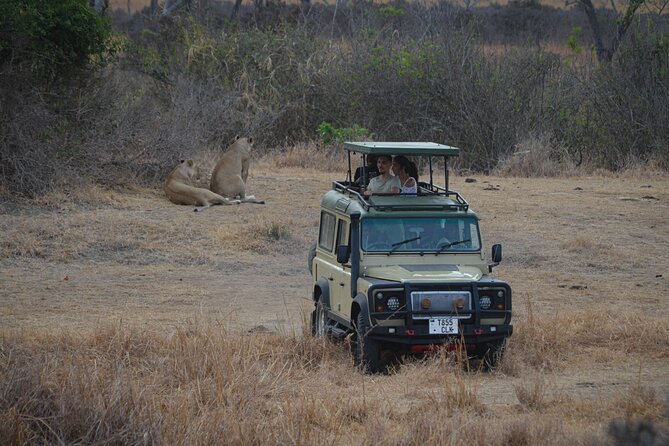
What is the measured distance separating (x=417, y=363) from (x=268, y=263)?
5.80 m

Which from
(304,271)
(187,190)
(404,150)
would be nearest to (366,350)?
(404,150)

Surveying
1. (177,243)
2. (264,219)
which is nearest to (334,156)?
(264,219)

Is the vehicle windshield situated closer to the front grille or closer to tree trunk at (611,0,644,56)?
the front grille

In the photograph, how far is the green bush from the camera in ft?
51.2

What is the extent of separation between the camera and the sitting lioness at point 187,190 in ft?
53.6

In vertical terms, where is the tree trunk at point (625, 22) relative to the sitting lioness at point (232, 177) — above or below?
above

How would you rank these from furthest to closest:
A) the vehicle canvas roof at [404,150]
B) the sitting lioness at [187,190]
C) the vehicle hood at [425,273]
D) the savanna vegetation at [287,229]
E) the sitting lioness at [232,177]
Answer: the sitting lioness at [232,177]
the sitting lioness at [187,190]
the vehicle canvas roof at [404,150]
the vehicle hood at [425,273]
the savanna vegetation at [287,229]

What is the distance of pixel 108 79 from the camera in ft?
59.8

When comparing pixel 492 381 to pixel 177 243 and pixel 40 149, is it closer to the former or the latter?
pixel 177 243

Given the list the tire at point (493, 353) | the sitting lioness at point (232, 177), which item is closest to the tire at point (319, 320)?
the tire at point (493, 353)

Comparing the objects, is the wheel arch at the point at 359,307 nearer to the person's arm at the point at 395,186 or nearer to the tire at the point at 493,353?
the tire at the point at 493,353

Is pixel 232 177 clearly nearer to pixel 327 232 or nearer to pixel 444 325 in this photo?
pixel 327 232

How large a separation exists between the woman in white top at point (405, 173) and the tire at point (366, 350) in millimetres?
1865

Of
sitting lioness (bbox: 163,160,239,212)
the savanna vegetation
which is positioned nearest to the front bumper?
the savanna vegetation
